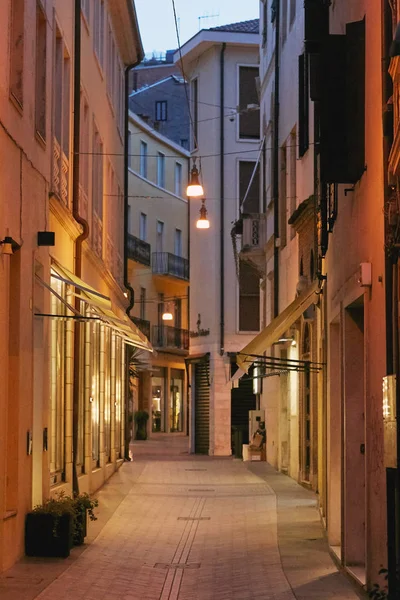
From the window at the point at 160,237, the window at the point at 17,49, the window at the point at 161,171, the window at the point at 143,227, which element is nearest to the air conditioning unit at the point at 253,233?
the window at the point at 17,49

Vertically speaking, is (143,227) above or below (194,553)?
above

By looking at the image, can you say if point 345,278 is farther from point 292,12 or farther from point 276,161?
point 276,161

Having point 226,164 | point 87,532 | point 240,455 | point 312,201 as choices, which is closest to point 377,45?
point 87,532

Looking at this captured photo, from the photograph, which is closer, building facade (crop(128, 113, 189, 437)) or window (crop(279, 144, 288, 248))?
window (crop(279, 144, 288, 248))

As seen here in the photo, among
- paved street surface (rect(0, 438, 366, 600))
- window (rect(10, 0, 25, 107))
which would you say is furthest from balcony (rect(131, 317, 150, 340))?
window (rect(10, 0, 25, 107))

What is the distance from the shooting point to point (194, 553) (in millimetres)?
14320

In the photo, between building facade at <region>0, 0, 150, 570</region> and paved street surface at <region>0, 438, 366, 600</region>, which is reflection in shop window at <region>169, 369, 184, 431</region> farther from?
paved street surface at <region>0, 438, 366, 600</region>

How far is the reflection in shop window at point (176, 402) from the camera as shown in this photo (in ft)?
210

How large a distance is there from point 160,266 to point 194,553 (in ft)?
153

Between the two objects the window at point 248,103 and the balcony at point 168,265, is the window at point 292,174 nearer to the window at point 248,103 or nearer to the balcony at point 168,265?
the window at point 248,103

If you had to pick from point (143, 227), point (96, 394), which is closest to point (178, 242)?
point (143, 227)

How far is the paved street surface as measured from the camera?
11359 millimetres

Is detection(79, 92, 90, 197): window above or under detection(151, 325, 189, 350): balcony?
above

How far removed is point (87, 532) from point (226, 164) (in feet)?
91.8
